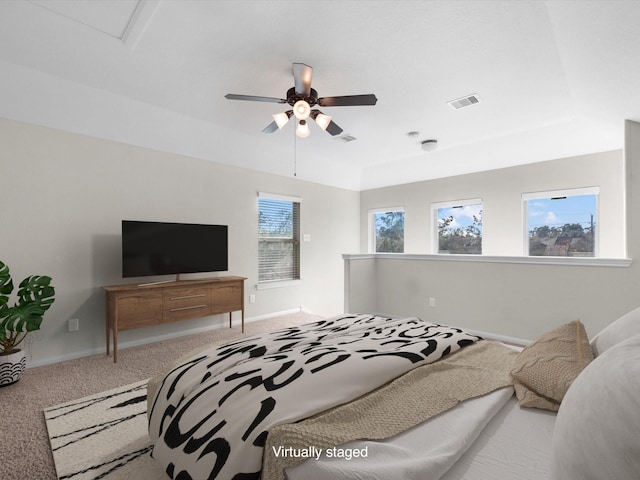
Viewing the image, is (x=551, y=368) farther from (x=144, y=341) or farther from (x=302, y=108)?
(x=144, y=341)

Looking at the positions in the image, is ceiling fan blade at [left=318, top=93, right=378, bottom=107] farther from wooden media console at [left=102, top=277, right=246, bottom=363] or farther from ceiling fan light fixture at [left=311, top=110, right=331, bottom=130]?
wooden media console at [left=102, top=277, right=246, bottom=363]

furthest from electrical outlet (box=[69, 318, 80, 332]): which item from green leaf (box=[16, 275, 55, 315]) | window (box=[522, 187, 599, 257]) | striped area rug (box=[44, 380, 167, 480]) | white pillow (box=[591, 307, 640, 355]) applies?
window (box=[522, 187, 599, 257])

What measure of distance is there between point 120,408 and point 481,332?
389cm

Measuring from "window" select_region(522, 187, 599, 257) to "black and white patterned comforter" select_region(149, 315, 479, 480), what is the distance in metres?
3.79

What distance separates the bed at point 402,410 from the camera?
0.61 meters

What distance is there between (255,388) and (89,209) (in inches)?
A: 130

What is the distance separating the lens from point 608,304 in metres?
3.26

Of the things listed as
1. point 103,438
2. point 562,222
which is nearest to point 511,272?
point 562,222

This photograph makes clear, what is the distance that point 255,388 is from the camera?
43.6 inches

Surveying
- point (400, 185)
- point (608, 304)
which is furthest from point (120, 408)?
point (400, 185)

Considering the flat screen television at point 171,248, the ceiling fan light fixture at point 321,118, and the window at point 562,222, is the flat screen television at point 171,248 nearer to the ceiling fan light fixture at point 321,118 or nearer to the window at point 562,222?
the ceiling fan light fixture at point 321,118

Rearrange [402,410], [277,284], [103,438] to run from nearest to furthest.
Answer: [402,410] < [103,438] < [277,284]

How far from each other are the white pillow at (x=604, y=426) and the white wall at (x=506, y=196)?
15.0ft

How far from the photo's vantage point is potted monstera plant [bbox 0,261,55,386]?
2.55 meters
